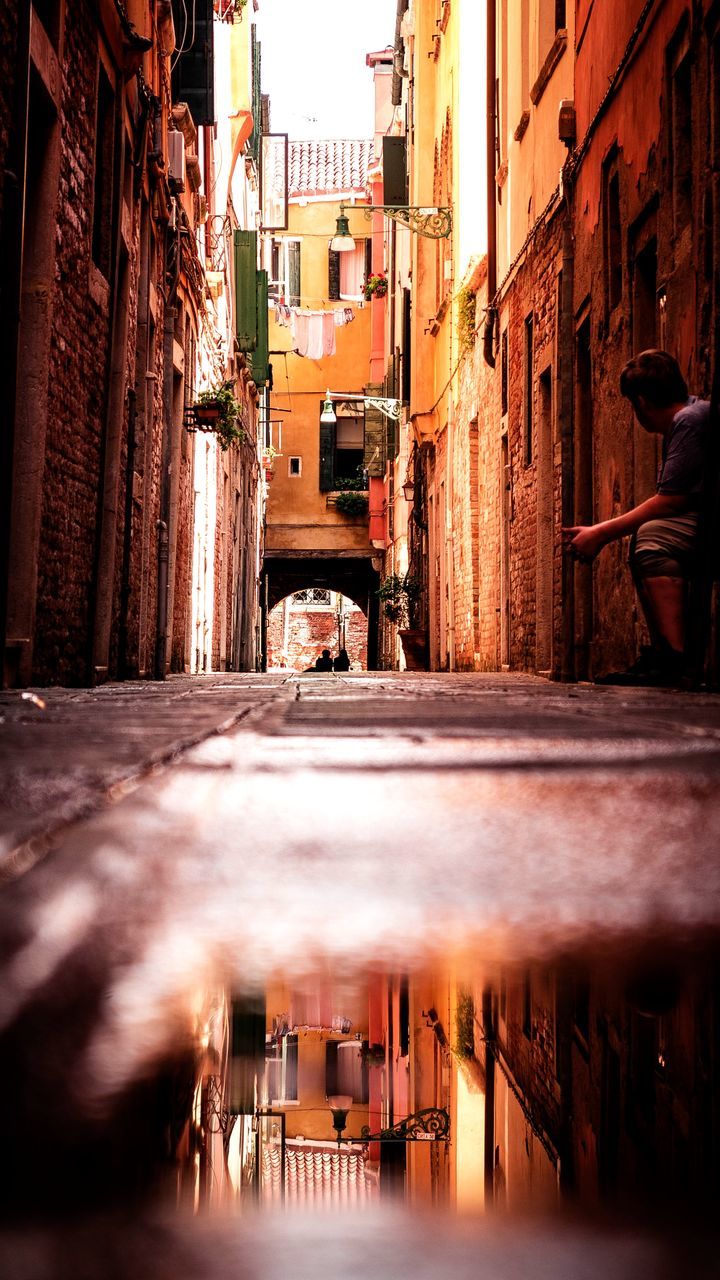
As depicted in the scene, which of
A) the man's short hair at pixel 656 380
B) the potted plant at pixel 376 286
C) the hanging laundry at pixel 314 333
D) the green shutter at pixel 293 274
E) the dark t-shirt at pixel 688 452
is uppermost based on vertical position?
the green shutter at pixel 293 274

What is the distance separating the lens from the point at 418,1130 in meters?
0.55

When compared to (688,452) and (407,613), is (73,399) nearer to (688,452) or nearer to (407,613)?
(688,452)

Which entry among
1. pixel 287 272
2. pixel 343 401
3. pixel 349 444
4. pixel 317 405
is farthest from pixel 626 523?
pixel 349 444

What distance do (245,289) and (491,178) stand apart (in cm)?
926

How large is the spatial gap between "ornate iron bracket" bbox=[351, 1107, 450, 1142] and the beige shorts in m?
5.42

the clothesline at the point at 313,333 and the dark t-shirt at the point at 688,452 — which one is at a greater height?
the clothesline at the point at 313,333

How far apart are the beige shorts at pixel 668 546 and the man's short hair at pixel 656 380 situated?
0.48m

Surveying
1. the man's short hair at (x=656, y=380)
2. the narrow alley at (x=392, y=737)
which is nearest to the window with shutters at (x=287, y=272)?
the narrow alley at (x=392, y=737)

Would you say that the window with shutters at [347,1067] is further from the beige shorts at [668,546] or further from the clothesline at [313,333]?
the clothesline at [313,333]

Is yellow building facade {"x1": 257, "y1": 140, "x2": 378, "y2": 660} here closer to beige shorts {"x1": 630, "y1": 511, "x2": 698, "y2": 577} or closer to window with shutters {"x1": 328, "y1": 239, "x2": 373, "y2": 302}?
window with shutters {"x1": 328, "y1": 239, "x2": 373, "y2": 302}

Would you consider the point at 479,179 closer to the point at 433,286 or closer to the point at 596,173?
the point at 433,286

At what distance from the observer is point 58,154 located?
7176 millimetres

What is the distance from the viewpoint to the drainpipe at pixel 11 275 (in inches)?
236

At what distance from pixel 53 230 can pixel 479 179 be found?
1100 cm
